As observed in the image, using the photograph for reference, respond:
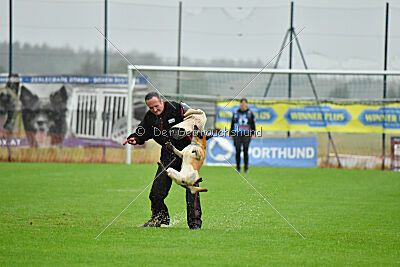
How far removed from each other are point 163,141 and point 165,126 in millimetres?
211

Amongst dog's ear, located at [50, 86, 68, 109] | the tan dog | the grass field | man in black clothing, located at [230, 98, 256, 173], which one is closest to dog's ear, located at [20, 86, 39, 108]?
dog's ear, located at [50, 86, 68, 109]

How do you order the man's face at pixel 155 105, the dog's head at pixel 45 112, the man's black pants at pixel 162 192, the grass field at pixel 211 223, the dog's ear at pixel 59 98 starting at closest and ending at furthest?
the grass field at pixel 211 223 < the man's face at pixel 155 105 < the man's black pants at pixel 162 192 < the dog's head at pixel 45 112 < the dog's ear at pixel 59 98

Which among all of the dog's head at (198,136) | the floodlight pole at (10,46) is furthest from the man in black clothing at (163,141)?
the floodlight pole at (10,46)

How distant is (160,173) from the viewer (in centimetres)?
808

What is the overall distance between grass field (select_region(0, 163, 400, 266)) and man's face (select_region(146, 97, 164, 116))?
4.79ft

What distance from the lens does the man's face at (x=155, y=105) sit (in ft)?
Result: 25.7

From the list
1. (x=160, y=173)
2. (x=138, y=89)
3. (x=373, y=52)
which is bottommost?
(x=160, y=173)

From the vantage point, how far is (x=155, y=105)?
7.85 metres

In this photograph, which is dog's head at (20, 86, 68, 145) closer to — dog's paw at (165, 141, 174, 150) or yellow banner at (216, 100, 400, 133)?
yellow banner at (216, 100, 400, 133)

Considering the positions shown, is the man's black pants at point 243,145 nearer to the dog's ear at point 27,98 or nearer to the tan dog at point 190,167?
the dog's ear at point 27,98

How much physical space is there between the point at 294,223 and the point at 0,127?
52.7 feet

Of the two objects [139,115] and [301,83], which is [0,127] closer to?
[139,115]

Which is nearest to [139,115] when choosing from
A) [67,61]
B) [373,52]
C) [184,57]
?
[184,57]

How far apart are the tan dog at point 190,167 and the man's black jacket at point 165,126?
1.66ft
